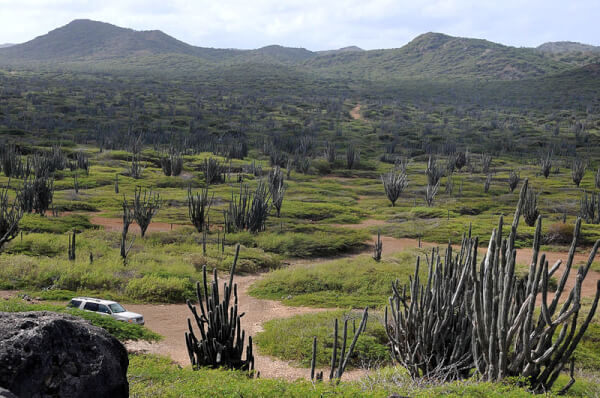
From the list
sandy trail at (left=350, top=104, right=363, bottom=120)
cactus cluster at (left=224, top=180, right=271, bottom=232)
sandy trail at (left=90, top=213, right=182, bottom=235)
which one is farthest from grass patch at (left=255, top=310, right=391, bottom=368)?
sandy trail at (left=350, top=104, right=363, bottom=120)

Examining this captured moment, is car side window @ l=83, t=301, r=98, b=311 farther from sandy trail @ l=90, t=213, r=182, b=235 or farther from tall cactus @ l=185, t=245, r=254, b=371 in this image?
sandy trail @ l=90, t=213, r=182, b=235

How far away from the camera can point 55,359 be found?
5.80 meters

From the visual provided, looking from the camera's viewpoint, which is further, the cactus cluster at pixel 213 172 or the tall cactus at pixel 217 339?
the cactus cluster at pixel 213 172

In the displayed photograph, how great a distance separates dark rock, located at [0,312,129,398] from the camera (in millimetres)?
5449

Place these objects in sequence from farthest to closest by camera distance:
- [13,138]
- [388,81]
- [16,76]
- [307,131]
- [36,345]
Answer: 1. [388,81]
2. [16,76]
3. [307,131]
4. [13,138]
5. [36,345]

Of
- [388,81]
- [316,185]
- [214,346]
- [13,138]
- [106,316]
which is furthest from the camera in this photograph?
[388,81]

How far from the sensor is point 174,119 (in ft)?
297

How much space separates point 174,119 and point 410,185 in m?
52.7

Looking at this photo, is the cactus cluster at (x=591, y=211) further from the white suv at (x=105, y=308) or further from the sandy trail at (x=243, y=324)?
the white suv at (x=105, y=308)

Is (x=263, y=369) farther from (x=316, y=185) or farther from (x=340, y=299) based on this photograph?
(x=316, y=185)

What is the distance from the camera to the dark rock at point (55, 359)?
545cm

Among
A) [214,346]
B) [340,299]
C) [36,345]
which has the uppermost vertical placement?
[36,345]

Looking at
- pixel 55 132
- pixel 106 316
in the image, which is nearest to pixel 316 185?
pixel 106 316

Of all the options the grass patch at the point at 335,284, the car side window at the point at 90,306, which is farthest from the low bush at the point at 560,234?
the car side window at the point at 90,306
